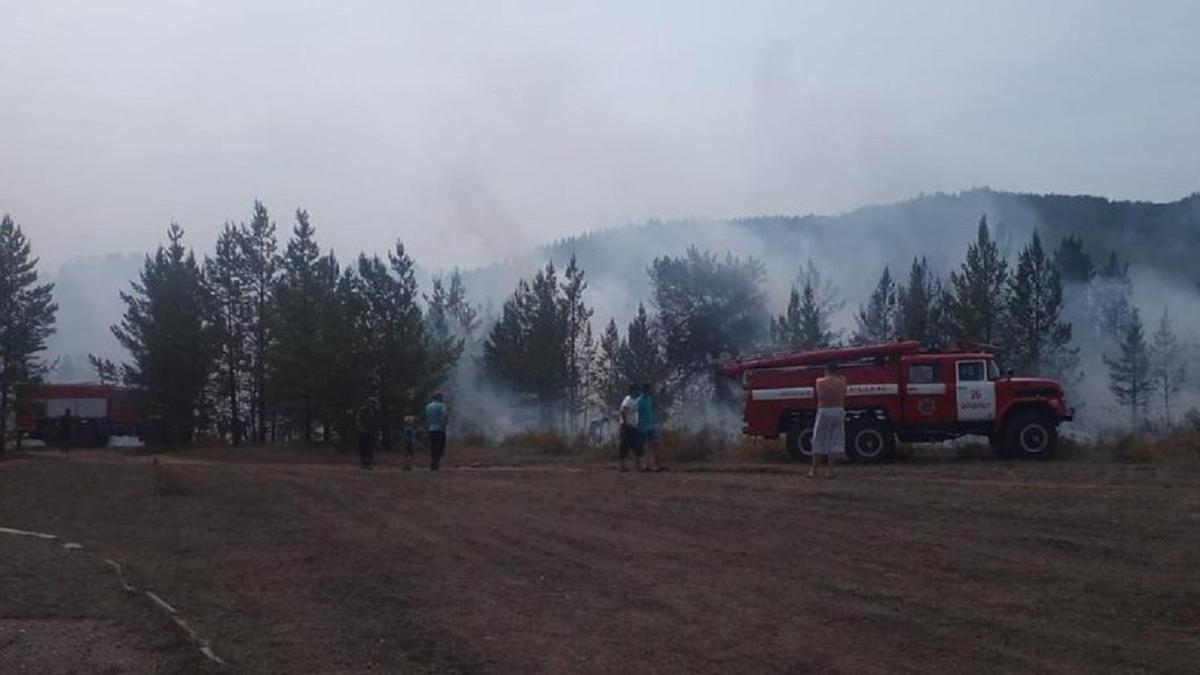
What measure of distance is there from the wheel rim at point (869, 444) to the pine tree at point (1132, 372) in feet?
97.7

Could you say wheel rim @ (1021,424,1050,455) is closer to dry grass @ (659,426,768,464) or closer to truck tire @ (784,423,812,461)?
truck tire @ (784,423,812,461)

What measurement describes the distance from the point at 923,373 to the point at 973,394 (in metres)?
1.09

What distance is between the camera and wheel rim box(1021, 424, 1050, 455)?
28.5 meters

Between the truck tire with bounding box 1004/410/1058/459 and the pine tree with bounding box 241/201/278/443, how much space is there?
3264 cm

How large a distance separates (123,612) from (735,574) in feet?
15.5

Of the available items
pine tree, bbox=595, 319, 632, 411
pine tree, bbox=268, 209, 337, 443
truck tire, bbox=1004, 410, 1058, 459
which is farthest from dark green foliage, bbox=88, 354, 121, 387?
truck tire, bbox=1004, 410, 1058, 459

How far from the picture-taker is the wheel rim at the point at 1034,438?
2848cm

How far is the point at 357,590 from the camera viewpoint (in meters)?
11.4

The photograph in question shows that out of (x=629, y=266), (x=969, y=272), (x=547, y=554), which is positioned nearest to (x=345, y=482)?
(x=547, y=554)

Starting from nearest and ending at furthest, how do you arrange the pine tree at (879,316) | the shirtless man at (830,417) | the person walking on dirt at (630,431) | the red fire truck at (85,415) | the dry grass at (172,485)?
the dry grass at (172,485) < the shirtless man at (830,417) < the person walking on dirt at (630,431) < the pine tree at (879,316) < the red fire truck at (85,415)

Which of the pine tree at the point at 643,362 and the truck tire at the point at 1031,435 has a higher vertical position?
the pine tree at the point at 643,362

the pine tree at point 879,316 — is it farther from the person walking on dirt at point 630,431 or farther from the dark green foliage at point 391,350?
the person walking on dirt at point 630,431

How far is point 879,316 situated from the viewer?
57.6 meters

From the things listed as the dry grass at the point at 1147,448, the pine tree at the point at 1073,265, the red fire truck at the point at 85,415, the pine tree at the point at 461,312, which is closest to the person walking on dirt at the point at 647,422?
the dry grass at the point at 1147,448
